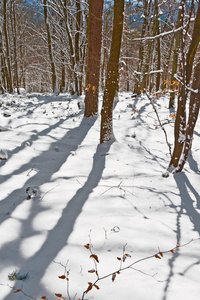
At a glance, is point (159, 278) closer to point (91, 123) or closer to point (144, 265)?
point (144, 265)

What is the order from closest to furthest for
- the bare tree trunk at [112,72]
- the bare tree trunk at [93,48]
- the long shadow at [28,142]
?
the long shadow at [28,142] → the bare tree trunk at [112,72] → the bare tree trunk at [93,48]

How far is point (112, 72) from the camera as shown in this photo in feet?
16.6

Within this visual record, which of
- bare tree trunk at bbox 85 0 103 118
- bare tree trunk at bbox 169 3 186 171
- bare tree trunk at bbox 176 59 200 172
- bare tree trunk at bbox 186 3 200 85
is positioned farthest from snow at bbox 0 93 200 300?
bare tree trunk at bbox 85 0 103 118

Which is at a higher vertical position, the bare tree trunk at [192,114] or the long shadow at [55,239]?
the bare tree trunk at [192,114]

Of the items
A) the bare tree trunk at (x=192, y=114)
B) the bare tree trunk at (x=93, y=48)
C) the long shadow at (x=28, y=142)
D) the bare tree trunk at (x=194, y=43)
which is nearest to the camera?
the bare tree trunk at (x=194, y=43)

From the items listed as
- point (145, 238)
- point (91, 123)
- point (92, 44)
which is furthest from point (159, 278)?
point (92, 44)

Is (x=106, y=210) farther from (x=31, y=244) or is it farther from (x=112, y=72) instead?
(x=112, y=72)

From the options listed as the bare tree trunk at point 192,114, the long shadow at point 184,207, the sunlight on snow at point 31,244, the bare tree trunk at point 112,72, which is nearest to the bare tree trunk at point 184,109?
the bare tree trunk at point 192,114

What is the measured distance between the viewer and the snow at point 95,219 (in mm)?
1736

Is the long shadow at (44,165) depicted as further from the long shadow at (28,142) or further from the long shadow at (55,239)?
the long shadow at (55,239)

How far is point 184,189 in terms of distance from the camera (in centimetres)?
363

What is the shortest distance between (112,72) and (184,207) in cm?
365

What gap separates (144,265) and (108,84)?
4330 millimetres

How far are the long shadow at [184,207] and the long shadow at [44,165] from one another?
6.76ft
